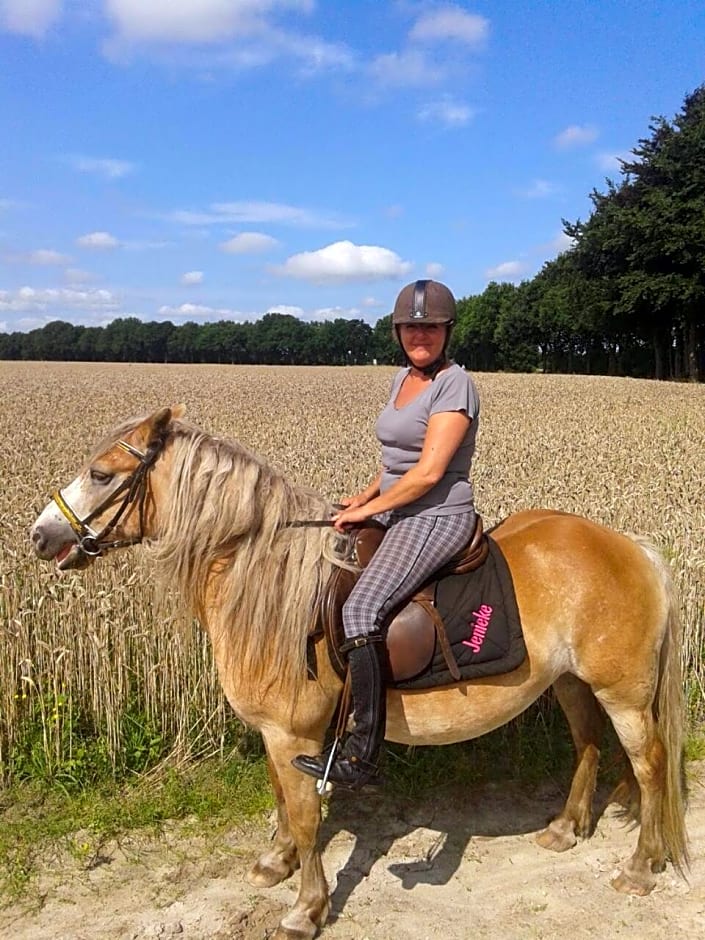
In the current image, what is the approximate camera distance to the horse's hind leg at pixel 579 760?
4.39 meters

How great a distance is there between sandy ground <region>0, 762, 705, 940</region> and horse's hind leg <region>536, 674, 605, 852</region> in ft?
0.35

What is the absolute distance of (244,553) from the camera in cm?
349

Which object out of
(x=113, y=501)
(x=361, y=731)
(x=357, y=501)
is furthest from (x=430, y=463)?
(x=113, y=501)

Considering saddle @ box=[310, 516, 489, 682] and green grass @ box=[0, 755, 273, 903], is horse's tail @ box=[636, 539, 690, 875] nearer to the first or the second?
saddle @ box=[310, 516, 489, 682]

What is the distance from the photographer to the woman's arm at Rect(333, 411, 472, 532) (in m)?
3.35

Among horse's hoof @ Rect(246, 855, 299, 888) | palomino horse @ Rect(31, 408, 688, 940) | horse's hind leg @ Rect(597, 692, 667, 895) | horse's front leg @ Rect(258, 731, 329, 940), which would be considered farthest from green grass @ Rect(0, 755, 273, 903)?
horse's hind leg @ Rect(597, 692, 667, 895)

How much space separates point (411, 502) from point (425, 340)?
853mm

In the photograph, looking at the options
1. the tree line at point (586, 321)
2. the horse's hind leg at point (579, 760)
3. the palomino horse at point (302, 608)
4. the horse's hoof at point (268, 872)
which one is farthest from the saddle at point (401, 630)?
the tree line at point (586, 321)

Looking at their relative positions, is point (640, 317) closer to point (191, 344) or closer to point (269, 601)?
point (269, 601)

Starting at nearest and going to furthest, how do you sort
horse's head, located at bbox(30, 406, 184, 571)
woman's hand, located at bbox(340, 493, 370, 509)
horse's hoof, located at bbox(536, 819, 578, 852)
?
horse's head, located at bbox(30, 406, 184, 571) < woman's hand, located at bbox(340, 493, 370, 509) < horse's hoof, located at bbox(536, 819, 578, 852)

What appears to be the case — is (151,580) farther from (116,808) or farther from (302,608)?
(302,608)

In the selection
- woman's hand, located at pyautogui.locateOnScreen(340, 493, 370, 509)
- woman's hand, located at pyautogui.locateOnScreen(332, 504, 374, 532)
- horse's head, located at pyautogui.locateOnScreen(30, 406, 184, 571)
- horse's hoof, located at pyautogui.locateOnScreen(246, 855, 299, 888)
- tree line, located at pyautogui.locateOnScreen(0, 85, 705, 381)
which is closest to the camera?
horse's head, located at pyautogui.locateOnScreen(30, 406, 184, 571)

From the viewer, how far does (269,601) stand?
3498 mm

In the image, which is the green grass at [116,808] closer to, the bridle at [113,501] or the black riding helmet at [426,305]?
the bridle at [113,501]
